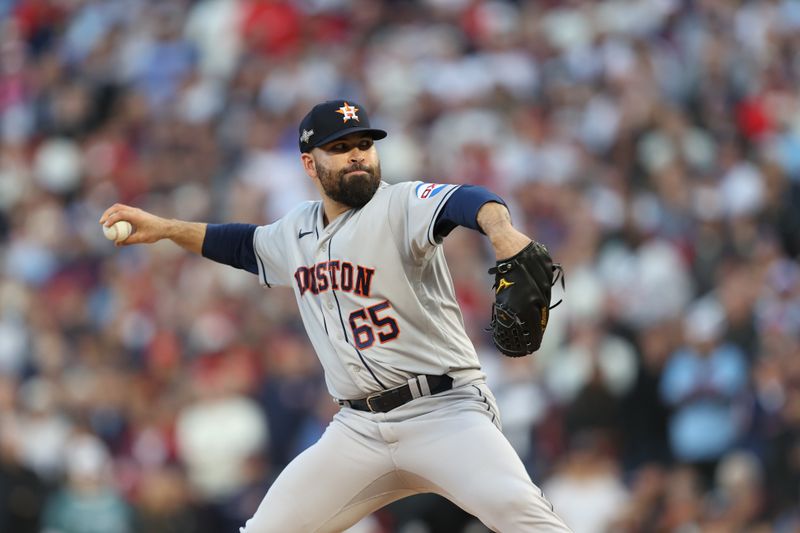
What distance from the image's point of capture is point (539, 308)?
396 cm

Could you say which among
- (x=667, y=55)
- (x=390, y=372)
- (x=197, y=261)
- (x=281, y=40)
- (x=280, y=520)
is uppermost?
(x=281, y=40)

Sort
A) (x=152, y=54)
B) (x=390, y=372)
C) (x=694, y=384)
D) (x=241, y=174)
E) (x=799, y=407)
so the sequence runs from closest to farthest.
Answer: (x=390, y=372), (x=799, y=407), (x=694, y=384), (x=241, y=174), (x=152, y=54)

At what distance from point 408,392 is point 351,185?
30.9 inches

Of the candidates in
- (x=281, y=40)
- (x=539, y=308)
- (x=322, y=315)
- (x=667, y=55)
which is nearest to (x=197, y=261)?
(x=281, y=40)

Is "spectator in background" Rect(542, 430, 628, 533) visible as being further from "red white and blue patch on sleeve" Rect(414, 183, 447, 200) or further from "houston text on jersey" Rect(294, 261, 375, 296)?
"red white and blue patch on sleeve" Rect(414, 183, 447, 200)

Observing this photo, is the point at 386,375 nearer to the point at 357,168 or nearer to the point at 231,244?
the point at 357,168

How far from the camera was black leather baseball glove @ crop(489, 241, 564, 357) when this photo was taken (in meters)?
3.89

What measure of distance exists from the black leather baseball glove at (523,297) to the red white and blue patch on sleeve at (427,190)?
18.0 inches

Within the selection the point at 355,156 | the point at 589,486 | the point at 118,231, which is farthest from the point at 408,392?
the point at 589,486

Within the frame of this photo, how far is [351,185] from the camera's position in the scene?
15.2ft

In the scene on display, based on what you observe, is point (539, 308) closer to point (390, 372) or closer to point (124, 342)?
point (390, 372)

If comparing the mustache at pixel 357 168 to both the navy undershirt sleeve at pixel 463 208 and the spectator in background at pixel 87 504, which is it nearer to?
the navy undershirt sleeve at pixel 463 208

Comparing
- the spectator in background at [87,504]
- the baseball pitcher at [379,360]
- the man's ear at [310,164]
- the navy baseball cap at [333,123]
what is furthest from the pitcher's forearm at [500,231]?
the spectator in background at [87,504]

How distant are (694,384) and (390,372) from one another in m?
3.69
